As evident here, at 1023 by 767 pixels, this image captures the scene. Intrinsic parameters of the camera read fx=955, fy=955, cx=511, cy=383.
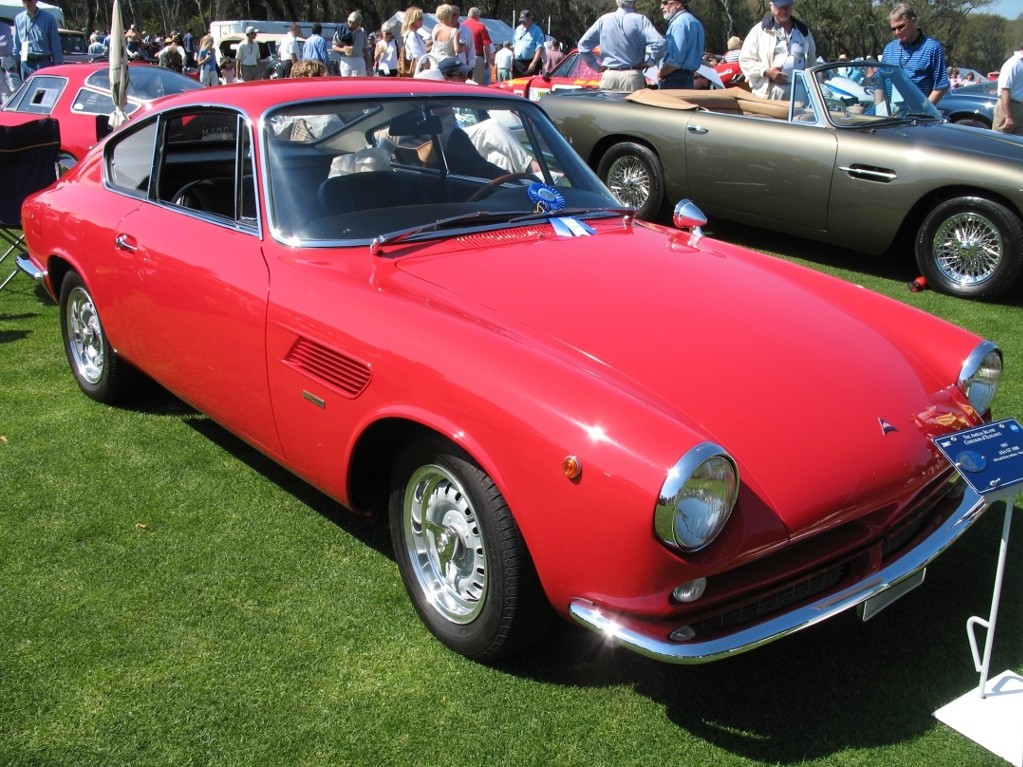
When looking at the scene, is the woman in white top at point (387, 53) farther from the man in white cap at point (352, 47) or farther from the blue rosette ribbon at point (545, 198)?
the blue rosette ribbon at point (545, 198)

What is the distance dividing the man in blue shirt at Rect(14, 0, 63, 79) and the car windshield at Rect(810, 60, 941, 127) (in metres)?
9.77

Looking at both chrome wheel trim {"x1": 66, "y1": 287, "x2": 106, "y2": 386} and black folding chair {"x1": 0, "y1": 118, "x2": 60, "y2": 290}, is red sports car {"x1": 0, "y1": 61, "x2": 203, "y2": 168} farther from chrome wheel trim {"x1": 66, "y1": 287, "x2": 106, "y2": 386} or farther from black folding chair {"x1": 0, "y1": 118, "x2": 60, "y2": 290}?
chrome wheel trim {"x1": 66, "y1": 287, "x2": 106, "y2": 386}

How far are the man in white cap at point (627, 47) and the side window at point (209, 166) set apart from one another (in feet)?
18.7

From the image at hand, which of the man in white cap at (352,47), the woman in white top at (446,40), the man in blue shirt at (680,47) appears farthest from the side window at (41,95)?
the man in blue shirt at (680,47)

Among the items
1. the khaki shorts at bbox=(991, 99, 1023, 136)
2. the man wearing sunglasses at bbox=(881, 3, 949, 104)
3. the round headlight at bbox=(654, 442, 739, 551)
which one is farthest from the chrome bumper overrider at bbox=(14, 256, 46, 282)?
the khaki shorts at bbox=(991, 99, 1023, 136)

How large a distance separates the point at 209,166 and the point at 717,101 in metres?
5.11

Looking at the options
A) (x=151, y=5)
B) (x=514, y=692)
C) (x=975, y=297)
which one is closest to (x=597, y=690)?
(x=514, y=692)

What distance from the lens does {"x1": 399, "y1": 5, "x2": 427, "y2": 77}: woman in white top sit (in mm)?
11836

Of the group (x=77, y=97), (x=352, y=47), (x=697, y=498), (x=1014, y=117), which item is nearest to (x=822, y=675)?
(x=697, y=498)

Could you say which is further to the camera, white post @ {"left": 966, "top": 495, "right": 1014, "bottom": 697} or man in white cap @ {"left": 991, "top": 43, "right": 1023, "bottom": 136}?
man in white cap @ {"left": 991, "top": 43, "right": 1023, "bottom": 136}

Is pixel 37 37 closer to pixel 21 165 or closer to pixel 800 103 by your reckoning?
pixel 21 165

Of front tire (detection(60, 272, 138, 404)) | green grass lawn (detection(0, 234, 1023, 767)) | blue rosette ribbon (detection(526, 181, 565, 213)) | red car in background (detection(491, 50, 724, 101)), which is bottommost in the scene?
green grass lawn (detection(0, 234, 1023, 767))

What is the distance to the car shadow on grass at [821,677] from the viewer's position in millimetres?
2602

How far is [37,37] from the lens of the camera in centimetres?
1216
